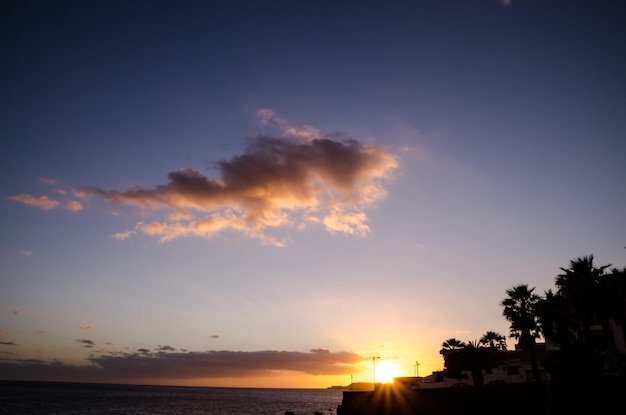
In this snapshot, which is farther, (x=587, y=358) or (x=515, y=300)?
(x=515, y=300)

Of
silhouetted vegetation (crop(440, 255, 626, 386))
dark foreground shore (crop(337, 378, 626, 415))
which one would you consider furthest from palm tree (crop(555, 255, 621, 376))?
dark foreground shore (crop(337, 378, 626, 415))

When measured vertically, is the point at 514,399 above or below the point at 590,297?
below

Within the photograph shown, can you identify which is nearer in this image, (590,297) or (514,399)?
(514,399)

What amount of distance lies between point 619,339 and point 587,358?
1611 centimetres

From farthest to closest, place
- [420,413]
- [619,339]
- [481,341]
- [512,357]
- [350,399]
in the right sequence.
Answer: [512,357] < [481,341] < [619,339] < [350,399] < [420,413]

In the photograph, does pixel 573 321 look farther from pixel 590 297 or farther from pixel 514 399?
pixel 514 399

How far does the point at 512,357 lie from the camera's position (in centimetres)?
6156

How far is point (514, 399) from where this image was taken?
2823 centimetres

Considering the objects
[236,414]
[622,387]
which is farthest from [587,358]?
[236,414]

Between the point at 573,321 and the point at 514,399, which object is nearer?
the point at 514,399

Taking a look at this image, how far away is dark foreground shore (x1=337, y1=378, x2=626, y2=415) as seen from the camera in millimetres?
25031

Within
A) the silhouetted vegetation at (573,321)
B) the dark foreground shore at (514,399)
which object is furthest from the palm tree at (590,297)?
the dark foreground shore at (514,399)

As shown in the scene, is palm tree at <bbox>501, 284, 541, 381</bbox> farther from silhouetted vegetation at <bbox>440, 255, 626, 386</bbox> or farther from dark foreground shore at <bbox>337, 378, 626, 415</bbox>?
dark foreground shore at <bbox>337, 378, 626, 415</bbox>

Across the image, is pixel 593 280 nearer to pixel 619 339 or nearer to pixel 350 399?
pixel 619 339
